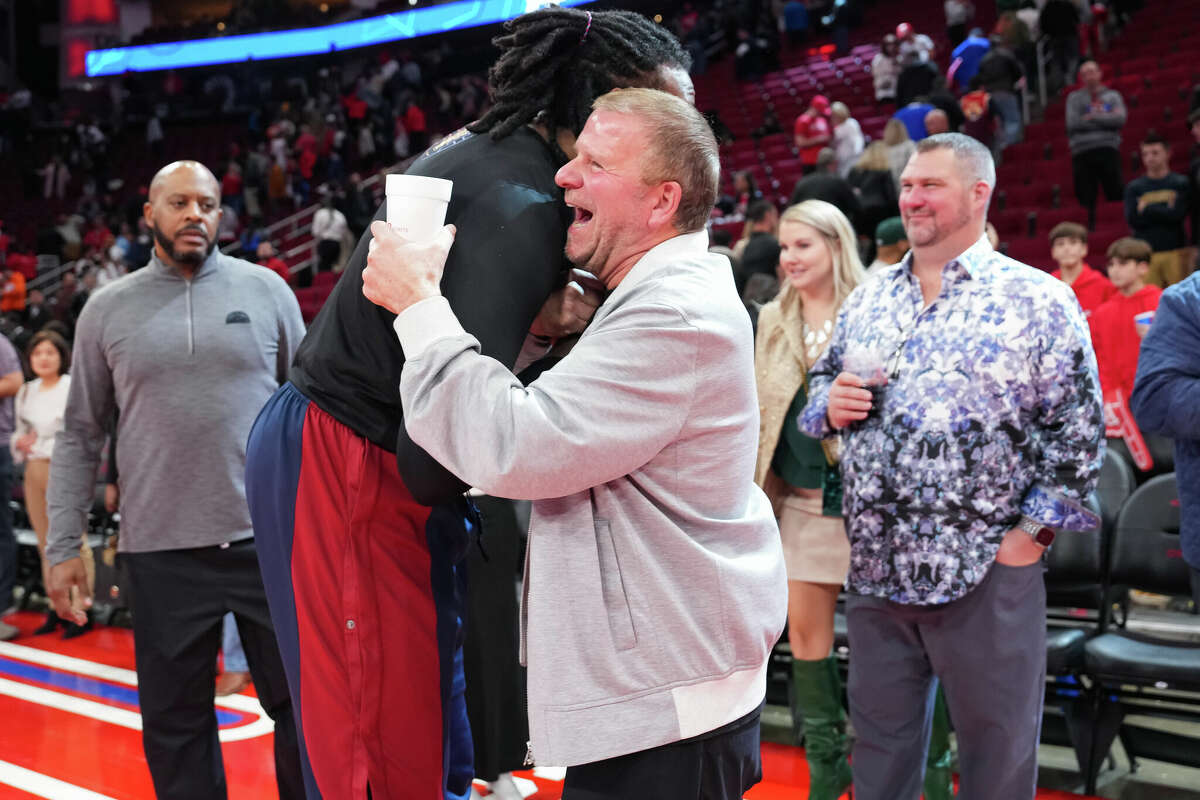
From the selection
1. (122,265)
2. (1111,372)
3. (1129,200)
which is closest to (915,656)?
(1111,372)

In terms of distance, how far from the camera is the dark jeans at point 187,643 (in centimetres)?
286

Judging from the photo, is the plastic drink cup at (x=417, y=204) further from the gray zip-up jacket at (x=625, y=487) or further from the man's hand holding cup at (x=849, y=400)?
the man's hand holding cup at (x=849, y=400)

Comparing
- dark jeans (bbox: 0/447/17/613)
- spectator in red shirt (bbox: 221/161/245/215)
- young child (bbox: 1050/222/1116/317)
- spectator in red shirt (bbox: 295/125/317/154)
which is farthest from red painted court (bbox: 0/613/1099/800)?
spectator in red shirt (bbox: 295/125/317/154)

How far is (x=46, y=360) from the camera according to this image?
6.91 meters

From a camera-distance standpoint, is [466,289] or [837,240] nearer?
[466,289]

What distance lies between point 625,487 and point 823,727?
84.4 inches

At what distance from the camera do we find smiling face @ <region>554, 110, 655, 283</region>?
1.63m

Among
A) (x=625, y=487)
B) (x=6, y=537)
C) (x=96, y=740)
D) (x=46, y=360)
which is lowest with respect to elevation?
(x=96, y=740)

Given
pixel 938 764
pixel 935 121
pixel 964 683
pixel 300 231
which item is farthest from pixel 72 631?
pixel 300 231

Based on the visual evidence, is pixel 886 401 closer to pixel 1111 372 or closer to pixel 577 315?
pixel 577 315

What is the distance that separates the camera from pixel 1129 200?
779 centimetres

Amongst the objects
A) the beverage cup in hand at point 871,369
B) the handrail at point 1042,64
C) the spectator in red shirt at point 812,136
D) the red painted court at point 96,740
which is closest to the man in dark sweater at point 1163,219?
the spectator in red shirt at point 812,136

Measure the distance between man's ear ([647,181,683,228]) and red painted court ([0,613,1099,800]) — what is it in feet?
8.60

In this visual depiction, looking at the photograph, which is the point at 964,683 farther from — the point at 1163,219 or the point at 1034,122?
the point at 1034,122
